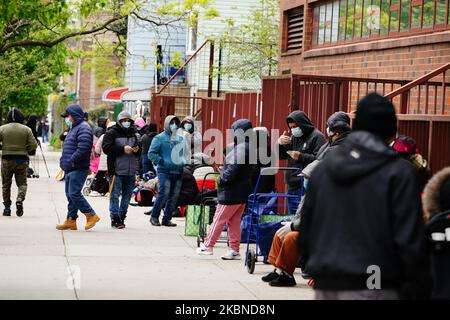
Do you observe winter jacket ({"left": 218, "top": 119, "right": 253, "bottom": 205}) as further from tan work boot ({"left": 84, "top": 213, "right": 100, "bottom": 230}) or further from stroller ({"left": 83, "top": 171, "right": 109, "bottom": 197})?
stroller ({"left": 83, "top": 171, "right": 109, "bottom": 197})

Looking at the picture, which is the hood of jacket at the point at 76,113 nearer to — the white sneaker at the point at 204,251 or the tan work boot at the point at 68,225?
the tan work boot at the point at 68,225

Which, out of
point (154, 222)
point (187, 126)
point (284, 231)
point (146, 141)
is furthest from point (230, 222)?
point (146, 141)

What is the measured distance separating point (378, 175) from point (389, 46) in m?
12.1

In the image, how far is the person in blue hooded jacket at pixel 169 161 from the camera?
651 inches

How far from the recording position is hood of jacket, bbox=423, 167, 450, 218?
20.4 feet

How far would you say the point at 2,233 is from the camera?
1514 cm

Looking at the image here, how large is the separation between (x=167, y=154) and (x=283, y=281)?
615 centimetres

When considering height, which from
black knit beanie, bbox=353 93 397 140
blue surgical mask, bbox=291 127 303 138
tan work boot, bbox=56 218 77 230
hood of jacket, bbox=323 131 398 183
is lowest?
tan work boot, bbox=56 218 77 230

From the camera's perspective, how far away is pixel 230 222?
12.7m

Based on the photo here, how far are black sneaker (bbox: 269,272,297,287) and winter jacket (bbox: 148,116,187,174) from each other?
600 cm

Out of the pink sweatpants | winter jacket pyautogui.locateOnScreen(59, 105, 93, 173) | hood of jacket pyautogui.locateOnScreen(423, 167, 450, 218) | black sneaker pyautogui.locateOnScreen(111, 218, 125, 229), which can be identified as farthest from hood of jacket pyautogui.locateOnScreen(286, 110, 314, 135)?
hood of jacket pyautogui.locateOnScreen(423, 167, 450, 218)
